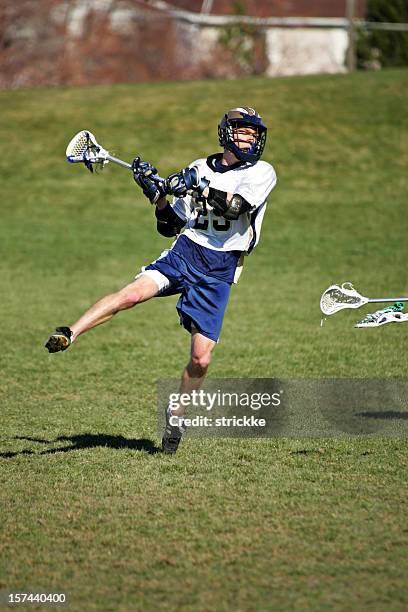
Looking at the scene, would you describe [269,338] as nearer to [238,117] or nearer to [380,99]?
[238,117]

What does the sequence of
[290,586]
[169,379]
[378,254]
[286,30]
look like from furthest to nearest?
[286,30] → [378,254] → [169,379] → [290,586]

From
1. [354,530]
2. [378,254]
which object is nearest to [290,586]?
[354,530]

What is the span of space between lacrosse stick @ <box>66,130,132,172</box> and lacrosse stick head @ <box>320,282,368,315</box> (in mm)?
1793

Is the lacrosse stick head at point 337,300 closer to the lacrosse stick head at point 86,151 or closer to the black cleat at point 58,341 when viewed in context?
the black cleat at point 58,341

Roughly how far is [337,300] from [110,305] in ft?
4.87

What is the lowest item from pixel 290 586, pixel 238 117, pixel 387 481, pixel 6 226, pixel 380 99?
pixel 6 226

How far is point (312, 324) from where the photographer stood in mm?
10641

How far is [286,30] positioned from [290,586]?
32.9 meters

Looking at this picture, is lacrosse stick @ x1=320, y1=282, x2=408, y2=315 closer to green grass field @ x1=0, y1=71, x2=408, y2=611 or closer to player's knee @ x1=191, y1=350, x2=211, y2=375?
player's knee @ x1=191, y1=350, x2=211, y2=375

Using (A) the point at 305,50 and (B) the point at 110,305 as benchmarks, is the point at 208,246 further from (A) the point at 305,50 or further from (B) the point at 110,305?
(A) the point at 305,50

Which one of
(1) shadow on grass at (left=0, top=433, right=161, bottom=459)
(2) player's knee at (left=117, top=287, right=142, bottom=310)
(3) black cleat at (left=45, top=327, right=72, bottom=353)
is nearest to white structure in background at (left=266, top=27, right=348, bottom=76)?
(1) shadow on grass at (left=0, top=433, right=161, bottom=459)

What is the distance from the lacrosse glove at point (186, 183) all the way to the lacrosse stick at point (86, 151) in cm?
92

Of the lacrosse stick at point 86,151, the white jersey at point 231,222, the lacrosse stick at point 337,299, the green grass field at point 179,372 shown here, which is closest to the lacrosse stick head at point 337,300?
the lacrosse stick at point 337,299

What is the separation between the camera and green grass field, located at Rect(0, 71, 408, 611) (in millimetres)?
4148
